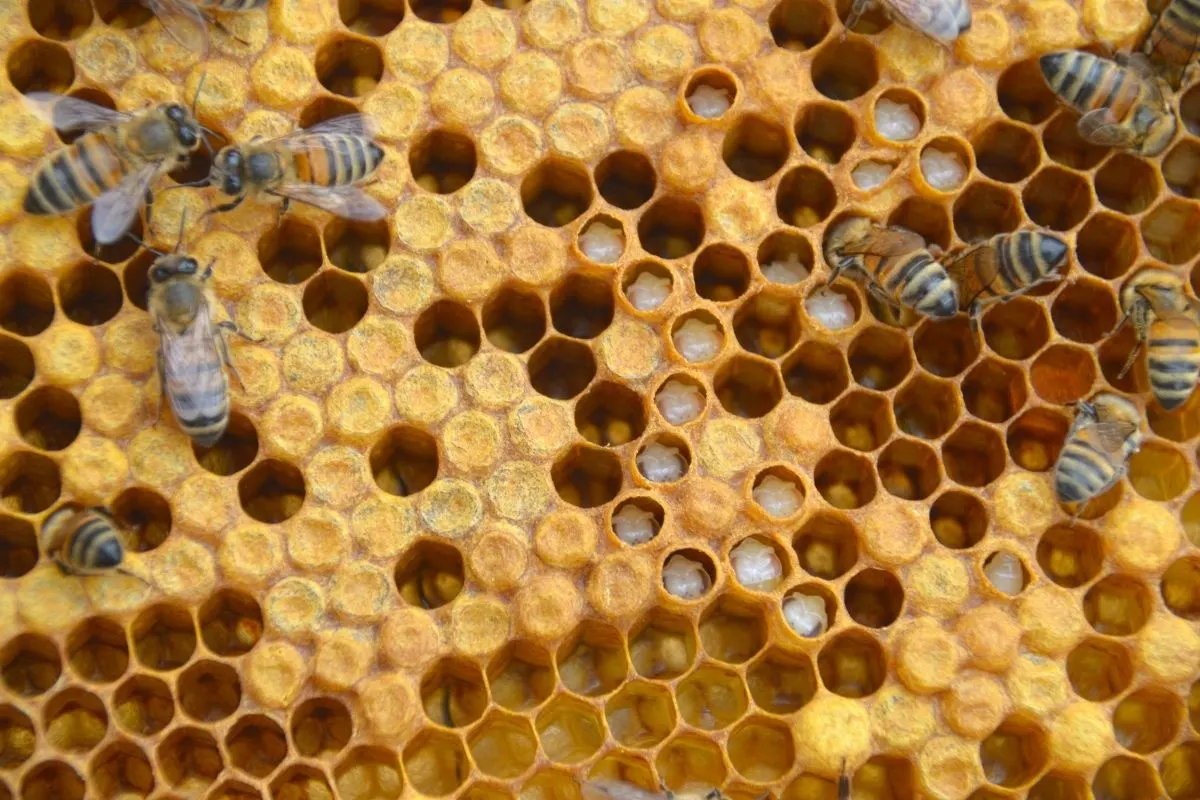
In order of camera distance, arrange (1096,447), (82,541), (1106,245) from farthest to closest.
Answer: (1106,245) → (1096,447) → (82,541)

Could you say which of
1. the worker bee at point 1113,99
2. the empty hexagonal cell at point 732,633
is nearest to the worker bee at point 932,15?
the worker bee at point 1113,99

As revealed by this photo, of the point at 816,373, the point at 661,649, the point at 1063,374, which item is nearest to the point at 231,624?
the point at 661,649

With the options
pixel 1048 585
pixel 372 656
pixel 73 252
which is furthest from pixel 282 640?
pixel 1048 585

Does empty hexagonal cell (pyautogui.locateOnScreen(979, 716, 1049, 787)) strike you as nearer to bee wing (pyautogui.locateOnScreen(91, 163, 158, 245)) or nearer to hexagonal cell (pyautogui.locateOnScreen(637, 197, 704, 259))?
hexagonal cell (pyautogui.locateOnScreen(637, 197, 704, 259))

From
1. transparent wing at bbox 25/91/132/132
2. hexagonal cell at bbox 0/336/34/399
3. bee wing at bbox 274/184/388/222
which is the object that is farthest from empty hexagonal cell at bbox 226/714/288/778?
transparent wing at bbox 25/91/132/132

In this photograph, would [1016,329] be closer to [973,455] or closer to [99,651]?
[973,455]

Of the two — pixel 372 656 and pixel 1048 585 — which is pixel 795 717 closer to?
pixel 1048 585

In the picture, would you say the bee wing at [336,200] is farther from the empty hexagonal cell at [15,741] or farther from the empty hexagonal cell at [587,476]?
the empty hexagonal cell at [15,741]
